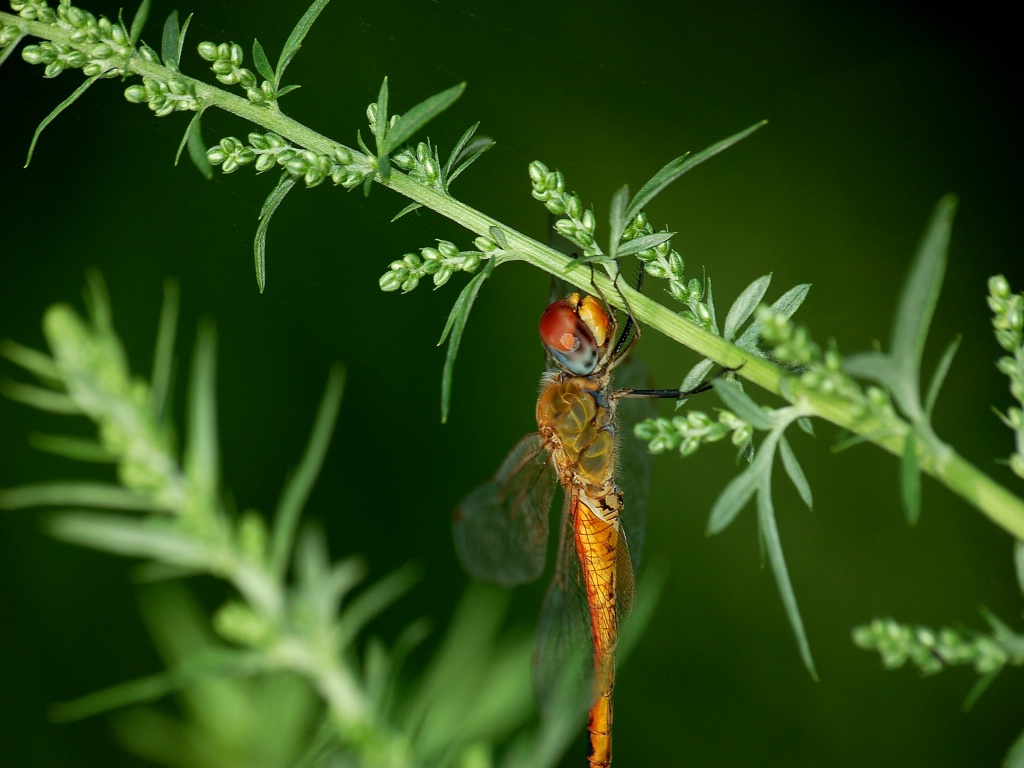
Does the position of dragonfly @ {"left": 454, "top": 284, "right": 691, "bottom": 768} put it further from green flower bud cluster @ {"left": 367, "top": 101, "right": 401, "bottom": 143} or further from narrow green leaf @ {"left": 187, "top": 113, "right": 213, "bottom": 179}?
narrow green leaf @ {"left": 187, "top": 113, "right": 213, "bottom": 179}

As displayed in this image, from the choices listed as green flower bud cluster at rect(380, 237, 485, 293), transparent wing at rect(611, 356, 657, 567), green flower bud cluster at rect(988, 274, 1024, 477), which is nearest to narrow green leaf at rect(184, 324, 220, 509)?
green flower bud cluster at rect(380, 237, 485, 293)

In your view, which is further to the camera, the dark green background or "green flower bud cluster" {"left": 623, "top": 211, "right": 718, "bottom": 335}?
the dark green background

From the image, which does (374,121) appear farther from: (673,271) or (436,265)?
(673,271)

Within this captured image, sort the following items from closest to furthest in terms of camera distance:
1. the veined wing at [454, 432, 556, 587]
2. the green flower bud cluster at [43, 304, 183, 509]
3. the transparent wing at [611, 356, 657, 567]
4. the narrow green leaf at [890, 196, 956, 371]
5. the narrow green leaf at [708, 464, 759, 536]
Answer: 1. the green flower bud cluster at [43, 304, 183, 509]
2. the narrow green leaf at [890, 196, 956, 371]
3. the narrow green leaf at [708, 464, 759, 536]
4. the veined wing at [454, 432, 556, 587]
5. the transparent wing at [611, 356, 657, 567]

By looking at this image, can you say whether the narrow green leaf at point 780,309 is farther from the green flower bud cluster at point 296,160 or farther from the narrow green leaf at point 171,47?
the narrow green leaf at point 171,47

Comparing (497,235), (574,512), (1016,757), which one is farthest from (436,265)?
(574,512)

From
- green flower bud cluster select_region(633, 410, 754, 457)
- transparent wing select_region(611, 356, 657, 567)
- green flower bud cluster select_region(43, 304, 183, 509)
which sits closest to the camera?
green flower bud cluster select_region(43, 304, 183, 509)
